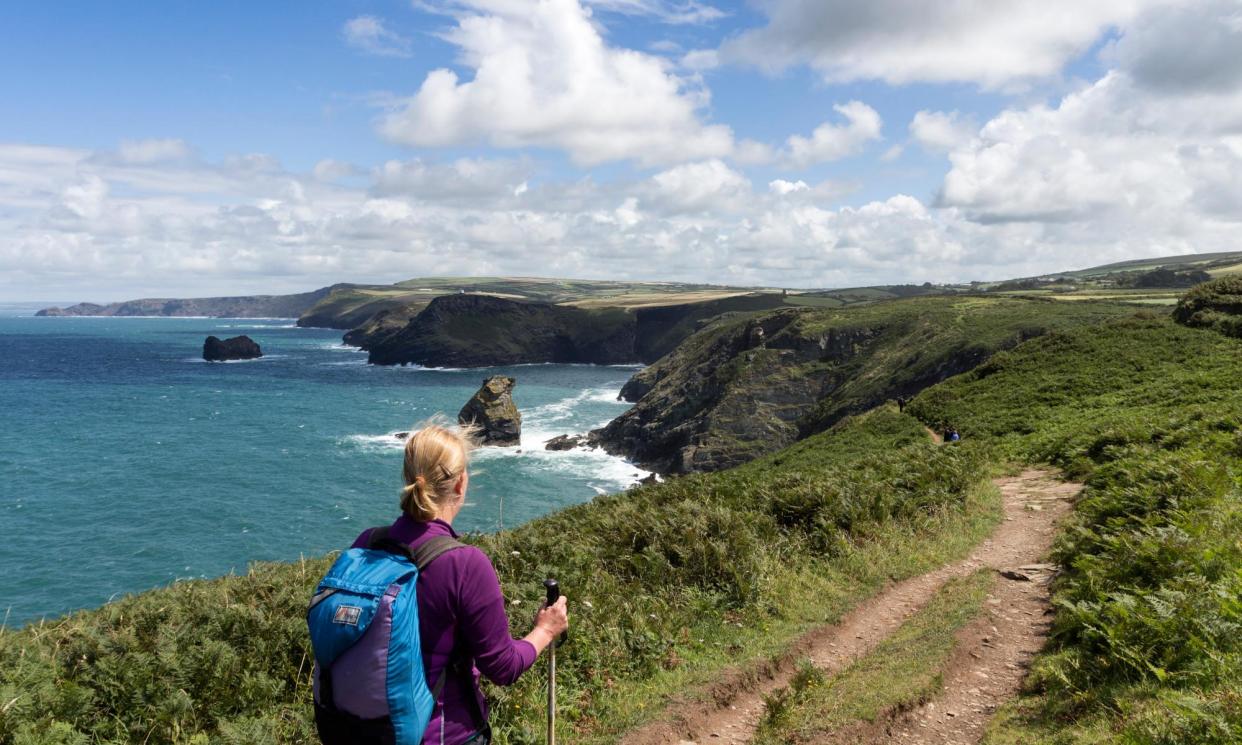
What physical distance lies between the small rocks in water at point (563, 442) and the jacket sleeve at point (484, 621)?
79.6 metres

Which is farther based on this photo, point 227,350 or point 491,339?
point 491,339

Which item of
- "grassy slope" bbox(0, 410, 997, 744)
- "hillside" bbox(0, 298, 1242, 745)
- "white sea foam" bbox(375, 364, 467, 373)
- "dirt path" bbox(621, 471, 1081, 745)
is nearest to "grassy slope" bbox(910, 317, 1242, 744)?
"hillside" bbox(0, 298, 1242, 745)

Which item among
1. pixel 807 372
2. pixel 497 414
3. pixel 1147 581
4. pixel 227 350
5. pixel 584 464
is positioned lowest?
pixel 584 464

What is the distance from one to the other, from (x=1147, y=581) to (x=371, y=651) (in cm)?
969

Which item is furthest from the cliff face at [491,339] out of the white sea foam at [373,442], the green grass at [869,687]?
the green grass at [869,687]

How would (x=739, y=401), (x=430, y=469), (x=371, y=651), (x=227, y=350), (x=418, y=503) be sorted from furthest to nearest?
(x=227, y=350) < (x=739, y=401) < (x=430, y=469) < (x=418, y=503) < (x=371, y=651)

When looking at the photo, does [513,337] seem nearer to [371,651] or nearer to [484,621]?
[484,621]

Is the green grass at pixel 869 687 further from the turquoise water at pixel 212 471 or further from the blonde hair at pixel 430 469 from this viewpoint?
the blonde hair at pixel 430 469

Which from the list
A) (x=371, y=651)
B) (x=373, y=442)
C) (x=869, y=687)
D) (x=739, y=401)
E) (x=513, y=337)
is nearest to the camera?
(x=371, y=651)

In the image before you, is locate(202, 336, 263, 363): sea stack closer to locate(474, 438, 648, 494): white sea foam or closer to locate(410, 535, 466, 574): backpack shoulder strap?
locate(474, 438, 648, 494): white sea foam

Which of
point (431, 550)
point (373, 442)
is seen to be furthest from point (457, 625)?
point (373, 442)

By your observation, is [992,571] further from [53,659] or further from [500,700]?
[53,659]

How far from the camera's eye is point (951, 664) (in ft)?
27.2

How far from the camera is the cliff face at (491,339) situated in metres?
176
